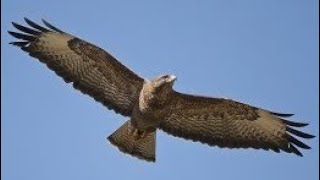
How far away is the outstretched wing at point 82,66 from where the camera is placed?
12.2 meters

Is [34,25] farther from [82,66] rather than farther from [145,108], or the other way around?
[145,108]

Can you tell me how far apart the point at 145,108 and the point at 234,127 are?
1758mm

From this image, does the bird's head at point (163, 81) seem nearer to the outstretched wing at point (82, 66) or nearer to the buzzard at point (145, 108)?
Answer: the buzzard at point (145, 108)

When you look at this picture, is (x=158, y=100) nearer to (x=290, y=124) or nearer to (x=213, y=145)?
(x=213, y=145)

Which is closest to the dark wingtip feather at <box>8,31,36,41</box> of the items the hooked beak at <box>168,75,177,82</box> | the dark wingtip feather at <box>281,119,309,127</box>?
the hooked beak at <box>168,75,177,82</box>

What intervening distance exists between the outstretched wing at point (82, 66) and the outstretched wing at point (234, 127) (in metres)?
0.80

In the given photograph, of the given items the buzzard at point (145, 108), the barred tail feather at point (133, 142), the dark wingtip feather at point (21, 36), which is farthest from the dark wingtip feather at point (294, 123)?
the dark wingtip feather at point (21, 36)

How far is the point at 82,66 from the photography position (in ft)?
40.8

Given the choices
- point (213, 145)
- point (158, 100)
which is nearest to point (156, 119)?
point (158, 100)

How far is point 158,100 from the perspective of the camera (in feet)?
38.4

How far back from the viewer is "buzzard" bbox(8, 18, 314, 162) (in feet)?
39.6

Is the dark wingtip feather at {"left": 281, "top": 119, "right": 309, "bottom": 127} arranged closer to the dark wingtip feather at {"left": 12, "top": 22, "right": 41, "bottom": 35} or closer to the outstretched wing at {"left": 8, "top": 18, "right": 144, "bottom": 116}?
the outstretched wing at {"left": 8, "top": 18, "right": 144, "bottom": 116}

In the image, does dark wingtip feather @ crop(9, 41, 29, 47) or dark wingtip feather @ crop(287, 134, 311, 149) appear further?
dark wingtip feather @ crop(287, 134, 311, 149)

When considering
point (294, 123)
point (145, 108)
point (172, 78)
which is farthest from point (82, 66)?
point (294, 123)
